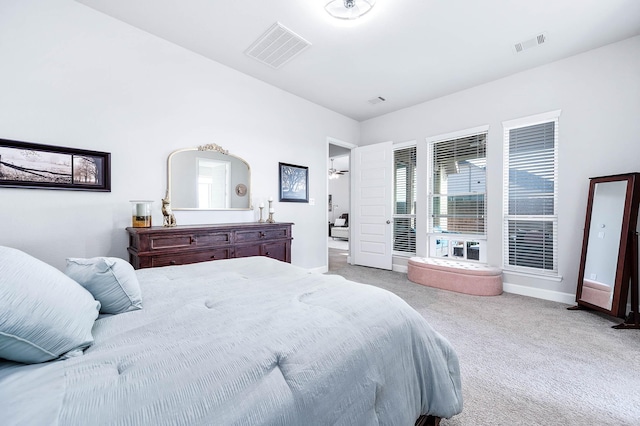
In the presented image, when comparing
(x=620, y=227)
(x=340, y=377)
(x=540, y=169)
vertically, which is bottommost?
(x=340, y=377)

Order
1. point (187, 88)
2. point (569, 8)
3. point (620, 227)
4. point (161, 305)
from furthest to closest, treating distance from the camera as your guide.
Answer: point (187, 88) → point (620, 227) → point (569, 8) → point (161, 305)

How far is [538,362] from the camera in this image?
1892 mm

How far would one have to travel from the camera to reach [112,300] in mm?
1070

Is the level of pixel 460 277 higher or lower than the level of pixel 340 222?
lower

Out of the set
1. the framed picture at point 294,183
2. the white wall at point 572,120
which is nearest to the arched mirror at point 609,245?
the white wall at point 572,120

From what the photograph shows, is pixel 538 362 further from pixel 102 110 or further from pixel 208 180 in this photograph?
pixel 102 110

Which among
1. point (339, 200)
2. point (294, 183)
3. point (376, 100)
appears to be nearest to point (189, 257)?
point (294, 183)

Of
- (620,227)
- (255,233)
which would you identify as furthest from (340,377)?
(620,227)

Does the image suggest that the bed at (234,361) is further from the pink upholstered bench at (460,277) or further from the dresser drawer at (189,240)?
the pink upholstered bench at (460,277)

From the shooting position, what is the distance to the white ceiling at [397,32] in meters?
2.39

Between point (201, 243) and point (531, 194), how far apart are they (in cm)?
429

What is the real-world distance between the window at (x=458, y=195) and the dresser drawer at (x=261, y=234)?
8.59 ft

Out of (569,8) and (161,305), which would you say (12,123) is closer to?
(161,305)

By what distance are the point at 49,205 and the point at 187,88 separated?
1838 millimetres
